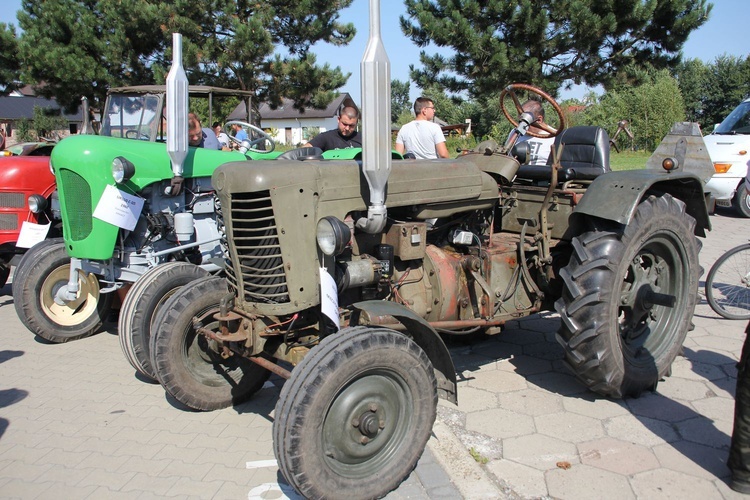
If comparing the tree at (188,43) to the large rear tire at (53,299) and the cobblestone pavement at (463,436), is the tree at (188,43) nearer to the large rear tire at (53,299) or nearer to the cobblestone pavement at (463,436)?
the large rear tire at (53,299)

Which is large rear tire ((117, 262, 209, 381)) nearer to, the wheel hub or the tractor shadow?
the wheel hub

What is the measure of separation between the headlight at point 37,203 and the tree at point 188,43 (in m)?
7.97

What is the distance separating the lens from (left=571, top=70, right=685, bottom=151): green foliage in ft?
80.3

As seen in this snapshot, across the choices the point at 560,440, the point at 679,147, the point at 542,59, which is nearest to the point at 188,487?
the point at 560,440

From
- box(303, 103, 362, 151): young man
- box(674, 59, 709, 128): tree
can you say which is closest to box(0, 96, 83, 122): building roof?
box(674, 59, 709, 128): tree

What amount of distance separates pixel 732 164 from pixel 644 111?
16270mm

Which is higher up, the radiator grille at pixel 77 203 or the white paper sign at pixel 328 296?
the radiator grille at pixel 77 203

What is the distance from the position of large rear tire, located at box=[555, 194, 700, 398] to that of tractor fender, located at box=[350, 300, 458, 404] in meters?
0.97

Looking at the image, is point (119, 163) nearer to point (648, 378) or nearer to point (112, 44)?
point (648, 378)

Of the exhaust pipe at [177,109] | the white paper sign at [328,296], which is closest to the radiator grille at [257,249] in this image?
the white paper sign at [328,296]

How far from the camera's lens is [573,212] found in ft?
13.3

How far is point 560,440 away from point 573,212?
4.86 ft

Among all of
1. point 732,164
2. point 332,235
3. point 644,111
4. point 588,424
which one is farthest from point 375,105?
point 644,111

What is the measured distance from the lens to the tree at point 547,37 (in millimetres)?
13359
